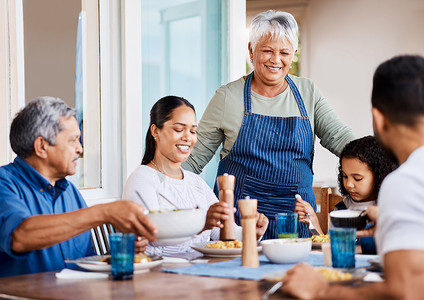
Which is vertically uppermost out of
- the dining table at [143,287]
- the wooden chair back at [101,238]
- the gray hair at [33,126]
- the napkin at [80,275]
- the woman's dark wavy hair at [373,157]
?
the gray hair at [33,126]

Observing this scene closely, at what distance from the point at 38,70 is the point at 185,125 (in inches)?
31.9

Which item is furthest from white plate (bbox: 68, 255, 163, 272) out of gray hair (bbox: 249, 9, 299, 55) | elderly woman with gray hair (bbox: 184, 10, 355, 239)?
gray hair (bbox: 249, 9, 299, 55)

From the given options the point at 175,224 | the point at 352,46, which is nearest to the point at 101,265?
the point at 175,224

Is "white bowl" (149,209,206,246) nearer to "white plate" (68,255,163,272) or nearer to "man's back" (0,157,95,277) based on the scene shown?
"white plate" (68,255,163,272)

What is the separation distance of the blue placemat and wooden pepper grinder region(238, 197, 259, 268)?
A: 3 centimetres

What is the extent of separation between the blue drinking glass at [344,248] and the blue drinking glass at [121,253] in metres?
0.54

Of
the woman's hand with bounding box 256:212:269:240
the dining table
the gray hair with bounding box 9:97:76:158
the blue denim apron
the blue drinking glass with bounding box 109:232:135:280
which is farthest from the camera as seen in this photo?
the blue denim apron

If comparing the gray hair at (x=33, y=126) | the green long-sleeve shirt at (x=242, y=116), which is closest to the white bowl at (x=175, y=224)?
the gray hair at (x=33, y=126)

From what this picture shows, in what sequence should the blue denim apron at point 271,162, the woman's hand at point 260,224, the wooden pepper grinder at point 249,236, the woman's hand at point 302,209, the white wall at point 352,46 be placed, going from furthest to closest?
1. the white wall at point 352,46
2. the blue denim apron at point 271,162
3. the woman's hand at point 302,209
4. the woman's hand at point 260,224
5. the wooden pepper grinder at point 249,236

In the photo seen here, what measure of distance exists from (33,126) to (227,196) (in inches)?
25.6

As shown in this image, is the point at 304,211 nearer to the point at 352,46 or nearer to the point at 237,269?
the point at 237,269

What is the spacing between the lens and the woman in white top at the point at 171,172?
227cm

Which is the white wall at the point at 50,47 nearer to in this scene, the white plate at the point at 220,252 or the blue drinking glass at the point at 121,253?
the white plate at the point at 220,252

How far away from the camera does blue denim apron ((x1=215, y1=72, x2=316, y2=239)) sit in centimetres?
274
